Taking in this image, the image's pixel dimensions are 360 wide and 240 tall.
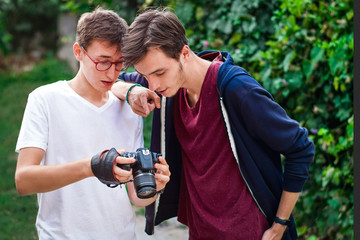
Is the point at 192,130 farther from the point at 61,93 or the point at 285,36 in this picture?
the point at 285,36

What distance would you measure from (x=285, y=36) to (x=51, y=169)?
240 centimetres

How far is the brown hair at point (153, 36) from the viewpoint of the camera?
78.5 inches

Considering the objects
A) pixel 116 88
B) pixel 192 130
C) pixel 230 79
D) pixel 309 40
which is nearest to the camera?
pixel 230 79

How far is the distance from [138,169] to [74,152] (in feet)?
1.24

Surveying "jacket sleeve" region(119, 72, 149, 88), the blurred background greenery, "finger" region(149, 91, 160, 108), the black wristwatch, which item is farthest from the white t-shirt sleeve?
the blurred background greenery

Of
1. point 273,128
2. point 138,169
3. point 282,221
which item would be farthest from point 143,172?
point 282,221

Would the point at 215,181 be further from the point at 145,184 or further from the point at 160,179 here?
the point at 145,184

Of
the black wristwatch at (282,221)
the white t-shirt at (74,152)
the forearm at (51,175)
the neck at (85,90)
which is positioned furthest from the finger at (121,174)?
the black wristwatch at (282,221)

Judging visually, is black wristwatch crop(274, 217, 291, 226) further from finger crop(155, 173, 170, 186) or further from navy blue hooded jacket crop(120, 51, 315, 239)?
finger crop(155, 173, 170, 186)

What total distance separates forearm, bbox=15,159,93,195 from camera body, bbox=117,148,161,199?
0.16 meters

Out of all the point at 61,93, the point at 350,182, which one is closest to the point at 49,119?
the point at 61,93

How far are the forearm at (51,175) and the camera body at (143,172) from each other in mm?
158

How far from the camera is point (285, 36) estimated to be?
3.57 metres

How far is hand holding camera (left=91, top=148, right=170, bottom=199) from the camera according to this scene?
1746 millimetres
